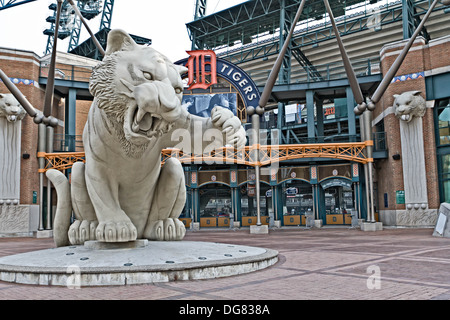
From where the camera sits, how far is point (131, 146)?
212 inches

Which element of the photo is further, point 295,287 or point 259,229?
point 259,229

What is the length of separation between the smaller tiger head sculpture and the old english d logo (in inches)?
379

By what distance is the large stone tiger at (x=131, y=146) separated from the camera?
14.9 ft

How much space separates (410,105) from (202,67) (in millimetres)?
10847

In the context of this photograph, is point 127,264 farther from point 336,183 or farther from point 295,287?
point 336,183

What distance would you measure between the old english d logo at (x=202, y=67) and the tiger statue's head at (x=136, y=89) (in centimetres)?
1866

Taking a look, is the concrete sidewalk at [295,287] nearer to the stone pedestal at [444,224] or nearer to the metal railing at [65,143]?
the stone pedestal at [444,224]

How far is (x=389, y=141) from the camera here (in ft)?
71.2

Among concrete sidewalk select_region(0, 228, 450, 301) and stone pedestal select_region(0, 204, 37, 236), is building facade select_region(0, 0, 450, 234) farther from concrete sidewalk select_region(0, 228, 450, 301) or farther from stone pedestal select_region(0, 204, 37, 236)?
concrete sidewalk select_region(0, 228, 450, 301)

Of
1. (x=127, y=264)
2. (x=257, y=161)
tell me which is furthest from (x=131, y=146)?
(x=257, y=161)

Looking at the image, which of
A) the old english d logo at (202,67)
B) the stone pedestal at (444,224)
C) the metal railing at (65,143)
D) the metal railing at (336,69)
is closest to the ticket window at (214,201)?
the old english d logo at (202,67)

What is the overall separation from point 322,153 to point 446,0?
1095 centimetres

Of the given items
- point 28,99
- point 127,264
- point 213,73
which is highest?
point 213,73

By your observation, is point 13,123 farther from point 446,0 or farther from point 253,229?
point 446,0
